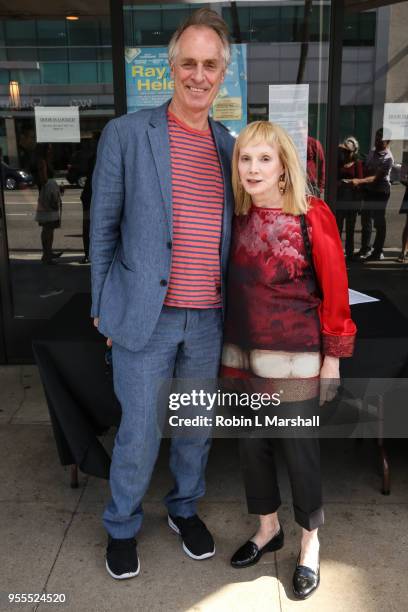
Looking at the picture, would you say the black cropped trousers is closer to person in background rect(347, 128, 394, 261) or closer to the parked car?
person in background rect(347, 128, 394, 261)

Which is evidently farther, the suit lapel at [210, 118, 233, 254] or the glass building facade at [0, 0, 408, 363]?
the glass building facade at [0, 0, 408, 363]

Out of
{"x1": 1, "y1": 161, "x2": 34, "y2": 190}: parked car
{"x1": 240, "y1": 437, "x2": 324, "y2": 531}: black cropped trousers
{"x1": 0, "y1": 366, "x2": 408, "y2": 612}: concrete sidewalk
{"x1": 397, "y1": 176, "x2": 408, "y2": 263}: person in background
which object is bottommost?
{"x1": 0, "y1": 366, "x2": 408, "y2": 612}: concrete sidewalk

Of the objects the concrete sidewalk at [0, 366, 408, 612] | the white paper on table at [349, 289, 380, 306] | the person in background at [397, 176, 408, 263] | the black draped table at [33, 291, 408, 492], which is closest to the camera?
the concrete sidewalk at [0, 366, 408, 612]

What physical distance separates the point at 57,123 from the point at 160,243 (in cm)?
235

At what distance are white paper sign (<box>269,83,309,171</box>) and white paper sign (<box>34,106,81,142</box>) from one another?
4.15ft

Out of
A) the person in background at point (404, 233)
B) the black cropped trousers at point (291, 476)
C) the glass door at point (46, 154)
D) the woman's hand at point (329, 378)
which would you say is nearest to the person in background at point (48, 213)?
the glass door at point (46, 154)

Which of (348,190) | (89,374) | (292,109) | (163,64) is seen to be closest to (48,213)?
(163,64)

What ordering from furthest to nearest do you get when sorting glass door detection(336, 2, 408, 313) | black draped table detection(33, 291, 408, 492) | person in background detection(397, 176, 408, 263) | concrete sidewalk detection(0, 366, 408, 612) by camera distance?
1. person in background detection(397, 176, 408, 263)
2. glass door detection(336, 2, 408, 313)
3. black draped table detection(33, 291, 408, 492)
4. concrete sidewalk detection(0, 366, 408, 612)

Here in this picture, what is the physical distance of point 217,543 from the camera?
8.41 feet

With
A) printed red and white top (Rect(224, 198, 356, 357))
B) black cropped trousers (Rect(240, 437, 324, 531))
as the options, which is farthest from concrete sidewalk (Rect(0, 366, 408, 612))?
printed red and white top (Rect(224, 198, 356, 357))

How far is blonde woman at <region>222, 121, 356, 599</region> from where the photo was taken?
2.05 metres

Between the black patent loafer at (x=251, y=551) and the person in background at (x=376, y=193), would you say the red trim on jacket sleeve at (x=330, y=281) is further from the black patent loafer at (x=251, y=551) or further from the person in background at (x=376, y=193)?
the person in background at (x=376, y=193)

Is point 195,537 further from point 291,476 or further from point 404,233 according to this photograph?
point 404,233

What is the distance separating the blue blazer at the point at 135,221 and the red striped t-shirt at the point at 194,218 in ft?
0.12
